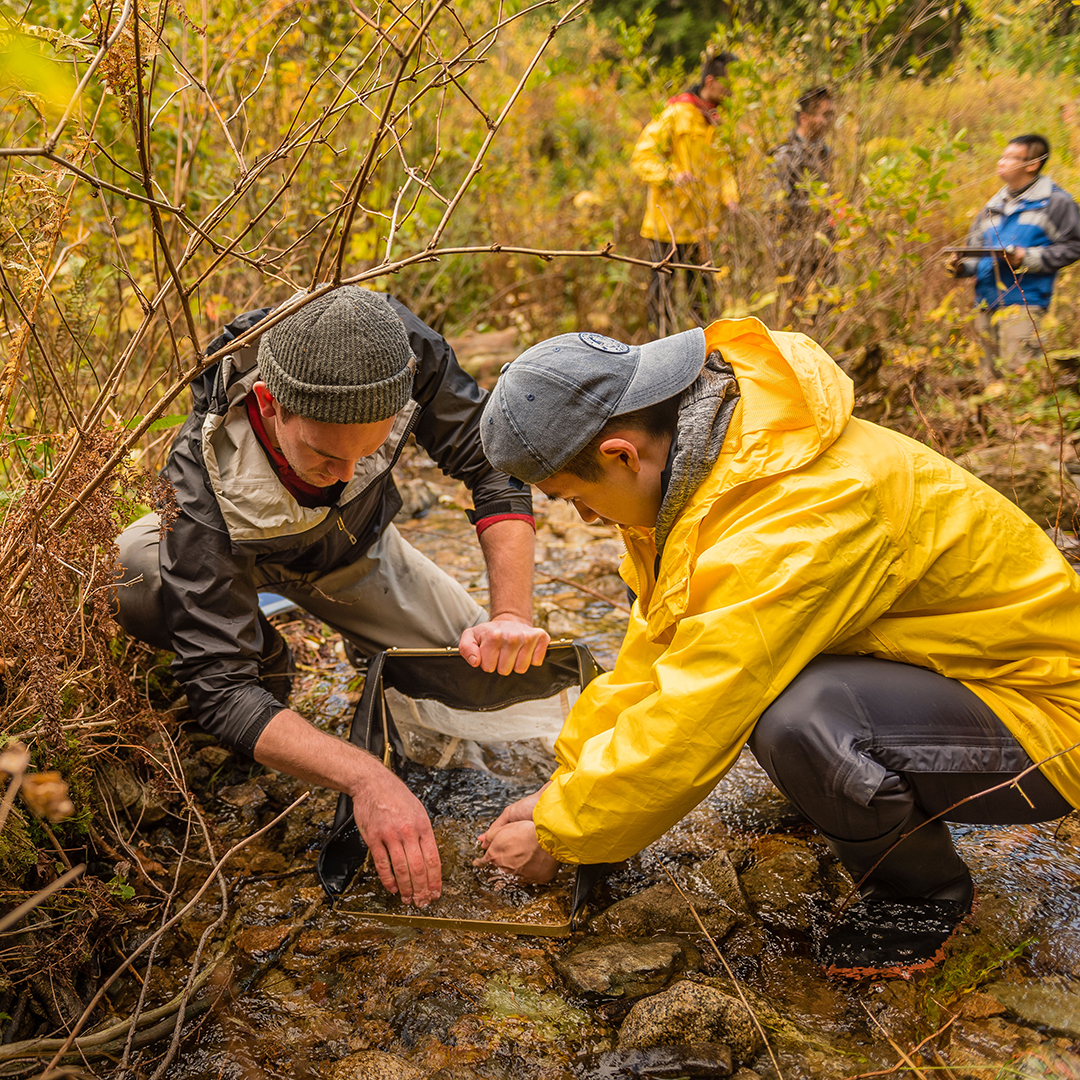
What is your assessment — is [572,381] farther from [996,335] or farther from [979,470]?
[996,335]

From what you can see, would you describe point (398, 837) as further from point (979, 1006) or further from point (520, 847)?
point (979, 1006)

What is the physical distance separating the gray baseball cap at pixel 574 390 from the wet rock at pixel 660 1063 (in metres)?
1.10

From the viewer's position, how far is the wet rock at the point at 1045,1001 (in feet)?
5.19

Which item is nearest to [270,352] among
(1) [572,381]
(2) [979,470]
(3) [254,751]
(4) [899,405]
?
(1) [572,381]

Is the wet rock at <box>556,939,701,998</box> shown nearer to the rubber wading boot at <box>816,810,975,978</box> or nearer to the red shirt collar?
the rubber wading boot at <box>816,810,975,978</box>

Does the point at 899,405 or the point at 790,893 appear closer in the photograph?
the point at 790,893

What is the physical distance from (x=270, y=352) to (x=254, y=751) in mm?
899

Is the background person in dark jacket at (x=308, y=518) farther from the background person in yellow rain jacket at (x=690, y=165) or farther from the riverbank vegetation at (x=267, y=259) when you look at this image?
the background person in yellow rain jacket at (x=690, y=165)

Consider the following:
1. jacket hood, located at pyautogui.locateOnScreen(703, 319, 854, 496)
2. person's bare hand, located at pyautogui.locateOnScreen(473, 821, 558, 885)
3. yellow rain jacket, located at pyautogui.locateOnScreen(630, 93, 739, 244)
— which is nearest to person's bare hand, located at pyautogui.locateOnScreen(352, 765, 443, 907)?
person's bare hand, located at pyautogui.locateOnScreen(473, 821, 558, 885)

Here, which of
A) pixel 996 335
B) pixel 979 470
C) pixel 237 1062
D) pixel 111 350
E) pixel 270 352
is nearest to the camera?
pixel 237 1062

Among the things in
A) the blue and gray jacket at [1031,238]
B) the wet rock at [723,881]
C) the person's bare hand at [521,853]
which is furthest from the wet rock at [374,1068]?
the blue and gray jacket at [1031,238]

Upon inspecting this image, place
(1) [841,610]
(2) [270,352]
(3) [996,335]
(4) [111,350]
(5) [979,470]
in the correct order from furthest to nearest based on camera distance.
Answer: (3) [996,335], (5) [979,470], (4) [111,350], (2) [270,352], (1) [841,610]

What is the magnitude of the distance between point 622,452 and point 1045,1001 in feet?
4.34

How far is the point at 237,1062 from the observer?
1.62 metres
